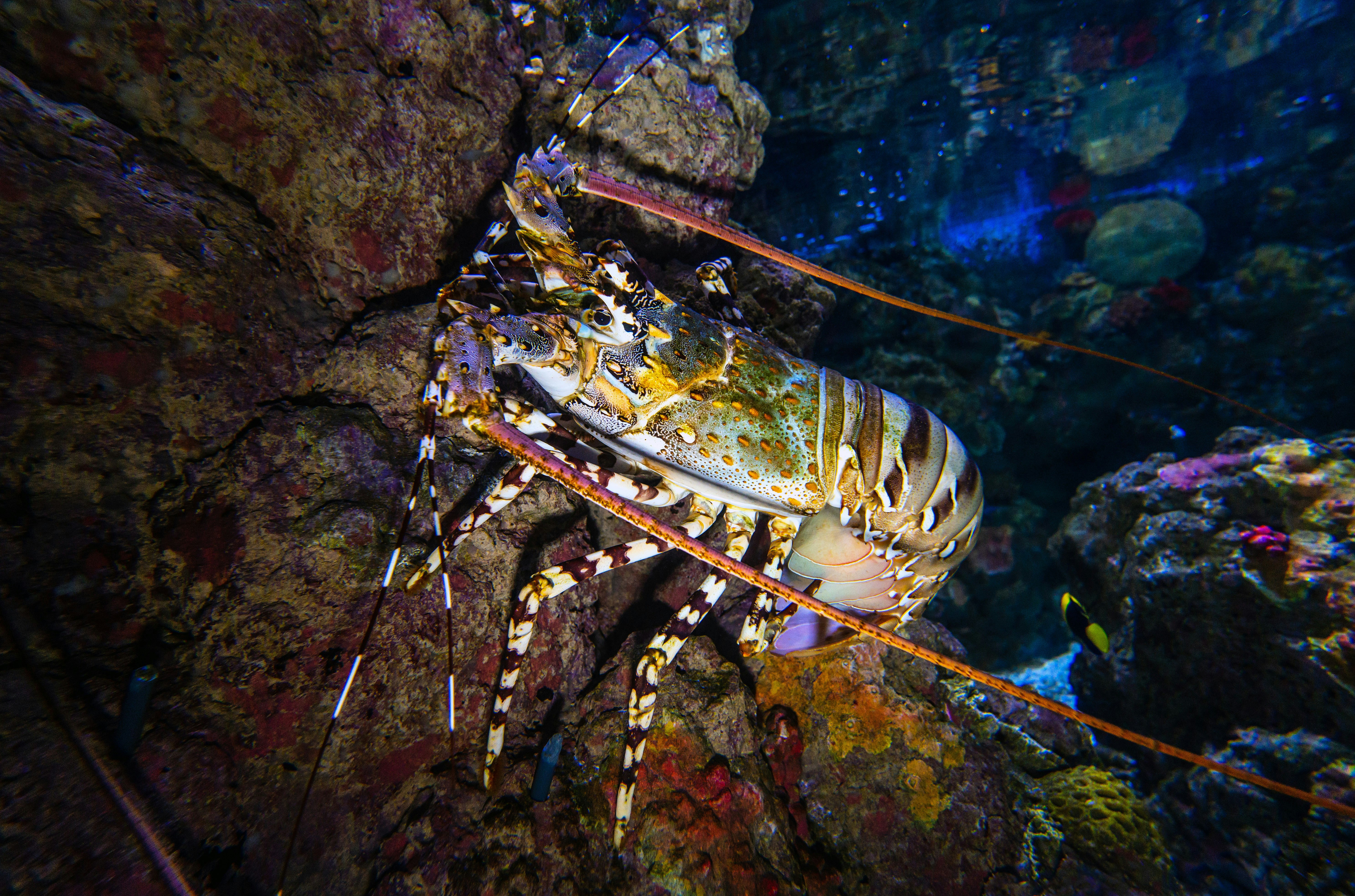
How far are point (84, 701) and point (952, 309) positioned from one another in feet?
24.7

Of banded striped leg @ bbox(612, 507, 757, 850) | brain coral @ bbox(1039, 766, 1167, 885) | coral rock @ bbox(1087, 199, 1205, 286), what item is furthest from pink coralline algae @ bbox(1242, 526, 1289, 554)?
coral rock @ bbox(1087, 199, 1205, 286)

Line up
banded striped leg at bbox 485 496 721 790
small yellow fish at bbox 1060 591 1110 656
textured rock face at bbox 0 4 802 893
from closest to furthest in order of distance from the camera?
textured rock face at bbox 0 4 802 893
banded striped leg at bbox 485 496 721 790
small yellow fish at bbox 1060 591 1110 656

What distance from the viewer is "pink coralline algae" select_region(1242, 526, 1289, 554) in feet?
9.08

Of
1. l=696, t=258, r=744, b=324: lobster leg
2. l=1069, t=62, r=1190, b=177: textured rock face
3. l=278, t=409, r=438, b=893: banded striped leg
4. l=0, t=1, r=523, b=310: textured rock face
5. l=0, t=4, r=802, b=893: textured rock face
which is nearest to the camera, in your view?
l=0, t=4, r=802, b=893: textured rock face

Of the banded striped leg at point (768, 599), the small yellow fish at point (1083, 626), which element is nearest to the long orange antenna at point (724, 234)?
the banded striped leg at point (768, 599)

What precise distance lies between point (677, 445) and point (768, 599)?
0.92 meters

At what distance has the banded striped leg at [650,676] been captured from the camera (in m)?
1.92

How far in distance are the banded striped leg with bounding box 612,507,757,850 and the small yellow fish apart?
278 centimetres

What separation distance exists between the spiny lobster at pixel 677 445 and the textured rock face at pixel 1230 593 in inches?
31.9

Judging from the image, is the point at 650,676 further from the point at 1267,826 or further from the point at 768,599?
the point at 1267,826

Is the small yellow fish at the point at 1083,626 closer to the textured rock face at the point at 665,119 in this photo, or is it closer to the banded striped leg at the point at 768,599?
the banded striped leg at the point at 768,599

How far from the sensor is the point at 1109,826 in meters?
2.33

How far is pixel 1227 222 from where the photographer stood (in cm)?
777

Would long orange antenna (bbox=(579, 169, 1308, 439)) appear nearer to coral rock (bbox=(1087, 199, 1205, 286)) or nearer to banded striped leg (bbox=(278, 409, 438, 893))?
banded striped leg (bbox=(278, 409, 438, 893))
